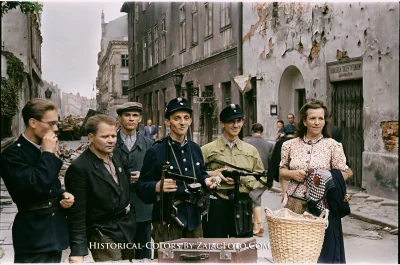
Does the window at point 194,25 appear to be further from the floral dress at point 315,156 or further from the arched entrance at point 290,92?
the floral dress at point 315,156

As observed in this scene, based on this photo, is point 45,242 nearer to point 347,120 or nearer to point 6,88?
point 347,120

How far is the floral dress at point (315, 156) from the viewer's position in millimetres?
4543

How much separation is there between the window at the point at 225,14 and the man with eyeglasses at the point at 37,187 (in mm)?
15734

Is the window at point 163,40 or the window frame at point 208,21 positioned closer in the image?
the window frame at point 208,21

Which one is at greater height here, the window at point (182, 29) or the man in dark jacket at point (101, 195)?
the window at point (182, 29)

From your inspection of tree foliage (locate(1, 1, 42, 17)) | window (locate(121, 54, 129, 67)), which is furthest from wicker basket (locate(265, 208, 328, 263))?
window (locate(121, 54, 129, 67))

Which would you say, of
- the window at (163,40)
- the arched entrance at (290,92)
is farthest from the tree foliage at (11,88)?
the window at (163,40)

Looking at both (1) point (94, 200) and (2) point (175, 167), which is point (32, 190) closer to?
(1) point (94, 200)

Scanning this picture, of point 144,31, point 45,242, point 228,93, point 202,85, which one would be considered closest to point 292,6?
point 228,93

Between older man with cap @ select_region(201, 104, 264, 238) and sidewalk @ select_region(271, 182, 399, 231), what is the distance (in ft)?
13.2

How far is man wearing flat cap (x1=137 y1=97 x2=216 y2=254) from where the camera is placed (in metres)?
4.23

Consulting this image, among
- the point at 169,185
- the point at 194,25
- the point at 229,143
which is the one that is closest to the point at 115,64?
the point at 194,25

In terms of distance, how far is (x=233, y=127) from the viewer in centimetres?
502

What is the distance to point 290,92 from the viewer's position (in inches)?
642
